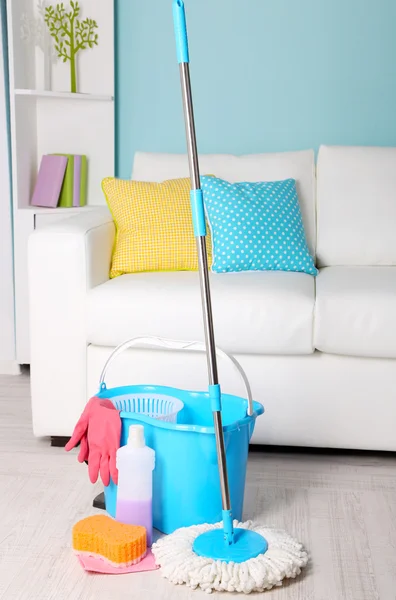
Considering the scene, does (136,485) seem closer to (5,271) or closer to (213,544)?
(213,544)

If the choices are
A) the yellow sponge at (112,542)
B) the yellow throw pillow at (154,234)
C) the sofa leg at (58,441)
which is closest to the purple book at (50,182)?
the yellow throw pillow at (154,234)

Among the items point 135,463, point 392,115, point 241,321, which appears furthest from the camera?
point 392,115

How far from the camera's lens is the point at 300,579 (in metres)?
1.60

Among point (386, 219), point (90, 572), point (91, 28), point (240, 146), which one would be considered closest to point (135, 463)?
point (90, 572)

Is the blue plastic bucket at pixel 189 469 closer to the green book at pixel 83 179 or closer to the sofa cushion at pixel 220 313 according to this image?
the sofa cushion at pixel 220 313

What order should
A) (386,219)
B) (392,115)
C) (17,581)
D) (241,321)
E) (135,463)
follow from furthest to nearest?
(392,115), (386,219), (241,321), (135,463), (17,581)

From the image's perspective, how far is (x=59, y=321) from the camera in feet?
7.48

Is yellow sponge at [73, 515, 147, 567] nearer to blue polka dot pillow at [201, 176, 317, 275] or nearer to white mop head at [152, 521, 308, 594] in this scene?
white mop head at [152, 521, 308, 594]

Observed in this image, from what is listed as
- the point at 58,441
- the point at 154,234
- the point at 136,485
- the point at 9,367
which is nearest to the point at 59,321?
the point at 58,441

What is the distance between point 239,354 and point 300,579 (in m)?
0.73

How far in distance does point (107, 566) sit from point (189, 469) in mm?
257

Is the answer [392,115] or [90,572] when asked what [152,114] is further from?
[90,572]

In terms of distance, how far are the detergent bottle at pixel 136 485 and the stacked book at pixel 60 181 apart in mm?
1554

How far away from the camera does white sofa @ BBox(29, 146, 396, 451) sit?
216 cm
